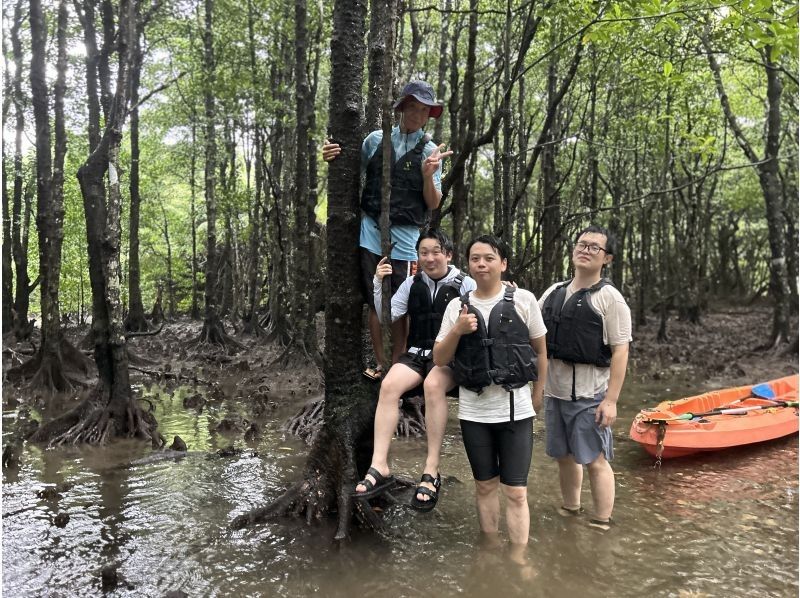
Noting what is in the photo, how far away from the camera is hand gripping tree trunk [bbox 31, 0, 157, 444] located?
7141 mm

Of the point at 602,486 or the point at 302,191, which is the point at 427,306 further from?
the point at 302,191

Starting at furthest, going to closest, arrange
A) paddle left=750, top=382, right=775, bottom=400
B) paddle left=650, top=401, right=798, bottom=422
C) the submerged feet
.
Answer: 1. paddle left=750, top=382, right=775, bottom=400
2. paddle left=650, top=401, right=798, bottom=422
3. the submerged feet

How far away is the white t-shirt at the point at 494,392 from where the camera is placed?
3.70m

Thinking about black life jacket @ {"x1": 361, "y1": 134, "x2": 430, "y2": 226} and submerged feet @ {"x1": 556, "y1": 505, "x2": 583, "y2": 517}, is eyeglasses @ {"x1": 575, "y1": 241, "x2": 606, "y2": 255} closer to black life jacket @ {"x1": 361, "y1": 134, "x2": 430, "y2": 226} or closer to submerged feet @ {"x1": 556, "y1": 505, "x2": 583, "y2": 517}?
black life jacket @ {"x1": 361, "y1": 134, "x2": 430, "y2": 226}

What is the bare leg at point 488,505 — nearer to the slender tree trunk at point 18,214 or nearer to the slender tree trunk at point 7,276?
the slender tree trunk at point 18,214

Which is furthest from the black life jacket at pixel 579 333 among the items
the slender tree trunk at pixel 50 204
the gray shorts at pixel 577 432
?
the slender tree trunk at pixel 50 204

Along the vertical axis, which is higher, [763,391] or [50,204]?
[50,204]

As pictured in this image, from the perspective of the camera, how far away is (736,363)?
1198 centimetres

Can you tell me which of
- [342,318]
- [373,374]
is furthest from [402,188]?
[373,374]

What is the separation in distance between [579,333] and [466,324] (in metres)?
1.18

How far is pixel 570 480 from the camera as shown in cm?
469

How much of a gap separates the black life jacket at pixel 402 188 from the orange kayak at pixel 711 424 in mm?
3707

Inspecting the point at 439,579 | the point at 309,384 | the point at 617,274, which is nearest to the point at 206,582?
the point at 439,579

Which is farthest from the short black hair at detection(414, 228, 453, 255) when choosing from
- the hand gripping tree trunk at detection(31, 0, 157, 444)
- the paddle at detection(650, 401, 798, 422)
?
the hand gripping tree trunk at detection(31, 0, 157, 444)
